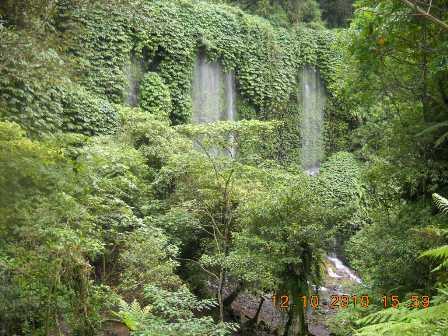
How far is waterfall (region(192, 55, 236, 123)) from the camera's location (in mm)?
19547

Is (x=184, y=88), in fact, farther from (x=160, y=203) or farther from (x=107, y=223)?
(x=107, y=223)

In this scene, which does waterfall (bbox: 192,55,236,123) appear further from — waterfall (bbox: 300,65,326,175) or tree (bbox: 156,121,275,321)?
tree (bbox: 156,121,275,321)

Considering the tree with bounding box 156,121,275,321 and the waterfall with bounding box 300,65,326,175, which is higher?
the waterfall with bounding box 300,65,326,175

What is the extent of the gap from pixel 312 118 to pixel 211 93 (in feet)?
22.2

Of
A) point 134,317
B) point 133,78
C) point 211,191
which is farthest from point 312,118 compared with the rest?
point 134,317

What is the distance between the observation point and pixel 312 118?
24641 mm

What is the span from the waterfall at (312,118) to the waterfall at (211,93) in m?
4.74

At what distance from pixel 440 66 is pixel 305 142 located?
1703cm

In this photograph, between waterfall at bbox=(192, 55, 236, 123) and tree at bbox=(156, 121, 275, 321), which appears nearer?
tree at bbox=(156, 121, 275, 321)

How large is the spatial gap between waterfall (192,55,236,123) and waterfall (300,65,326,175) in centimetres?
474
